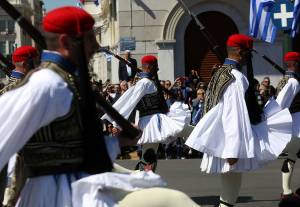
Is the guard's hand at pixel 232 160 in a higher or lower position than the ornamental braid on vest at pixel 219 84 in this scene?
lower

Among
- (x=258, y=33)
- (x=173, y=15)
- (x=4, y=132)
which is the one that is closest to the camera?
(x=4, y=132)

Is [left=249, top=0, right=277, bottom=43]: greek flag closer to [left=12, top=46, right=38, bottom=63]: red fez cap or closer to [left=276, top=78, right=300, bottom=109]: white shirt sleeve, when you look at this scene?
[left=276, top=78, right=300, bottom=109]: white shirt sleeve

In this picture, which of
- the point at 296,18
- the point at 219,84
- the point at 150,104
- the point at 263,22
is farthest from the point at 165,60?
the point at 219,84

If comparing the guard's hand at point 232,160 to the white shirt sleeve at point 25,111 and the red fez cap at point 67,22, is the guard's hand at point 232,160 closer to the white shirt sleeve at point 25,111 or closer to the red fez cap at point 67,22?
the red fez cap at point 67,22

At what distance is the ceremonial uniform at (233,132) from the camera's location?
23.3 ft

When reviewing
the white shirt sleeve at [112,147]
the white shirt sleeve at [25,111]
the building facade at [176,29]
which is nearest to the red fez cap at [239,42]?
the white shirt sleeve at [112,147]

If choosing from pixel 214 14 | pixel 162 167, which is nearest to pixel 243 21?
pixel 214 14

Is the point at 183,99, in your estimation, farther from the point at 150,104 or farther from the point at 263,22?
the point at 150,104

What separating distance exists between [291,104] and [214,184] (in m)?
2.26

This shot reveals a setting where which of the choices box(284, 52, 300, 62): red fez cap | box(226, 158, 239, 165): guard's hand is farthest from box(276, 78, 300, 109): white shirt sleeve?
box(226, 158, 239, 165): guard's hand

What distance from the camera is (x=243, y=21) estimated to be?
74.0 ft

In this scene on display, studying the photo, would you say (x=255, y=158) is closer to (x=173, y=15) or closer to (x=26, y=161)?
(x=26, y=161)

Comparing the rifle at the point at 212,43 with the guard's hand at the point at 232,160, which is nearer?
the guard's hand at the point at 232,160

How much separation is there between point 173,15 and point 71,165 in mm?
18735
